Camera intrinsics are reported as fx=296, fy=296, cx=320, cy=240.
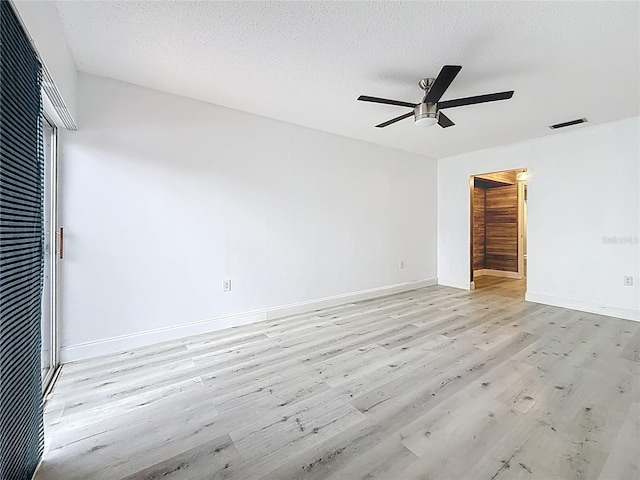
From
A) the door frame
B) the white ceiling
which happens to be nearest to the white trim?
the white ceiling

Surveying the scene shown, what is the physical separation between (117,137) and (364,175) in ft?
10.2

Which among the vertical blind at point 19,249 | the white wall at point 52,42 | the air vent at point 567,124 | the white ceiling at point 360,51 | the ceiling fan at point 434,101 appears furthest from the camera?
the air vent at point 567,124

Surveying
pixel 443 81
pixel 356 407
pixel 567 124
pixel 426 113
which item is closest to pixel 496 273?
pixel 567 124

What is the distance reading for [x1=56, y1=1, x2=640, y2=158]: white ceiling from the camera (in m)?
1.79

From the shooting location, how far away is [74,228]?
2.49m

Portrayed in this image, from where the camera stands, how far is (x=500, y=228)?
22.1 feet

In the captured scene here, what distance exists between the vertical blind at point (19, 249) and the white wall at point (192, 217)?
1.13 m

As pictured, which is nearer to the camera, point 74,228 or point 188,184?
point 74,228

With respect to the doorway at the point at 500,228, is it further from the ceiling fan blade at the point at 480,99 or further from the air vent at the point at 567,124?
the ceiling fan blade at the point at 480,99

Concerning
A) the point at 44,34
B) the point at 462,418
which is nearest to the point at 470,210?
the point at 462,418

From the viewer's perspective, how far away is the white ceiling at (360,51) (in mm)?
1793

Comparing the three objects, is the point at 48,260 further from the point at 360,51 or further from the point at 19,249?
the point at 360,51

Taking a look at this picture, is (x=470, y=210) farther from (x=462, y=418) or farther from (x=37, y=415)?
(x=37, y=415)

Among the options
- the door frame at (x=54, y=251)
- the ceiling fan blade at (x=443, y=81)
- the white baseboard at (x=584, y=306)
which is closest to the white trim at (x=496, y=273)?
the white baseboard at (x=584, y=306)
